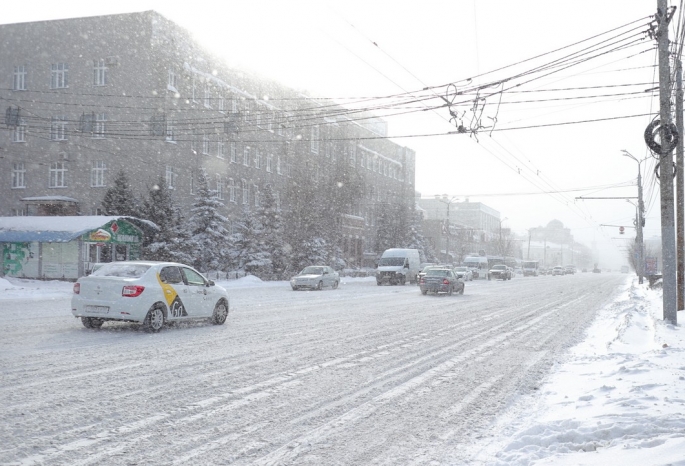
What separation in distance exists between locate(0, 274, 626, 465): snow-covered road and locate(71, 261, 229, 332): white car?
0.43 meters

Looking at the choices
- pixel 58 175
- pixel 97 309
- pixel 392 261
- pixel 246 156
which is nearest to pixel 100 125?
pixel 58 175

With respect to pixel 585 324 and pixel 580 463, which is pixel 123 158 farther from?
pixel 580 463

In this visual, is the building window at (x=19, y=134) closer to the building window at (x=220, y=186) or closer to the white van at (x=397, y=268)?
the building window at (x=220, y=186)

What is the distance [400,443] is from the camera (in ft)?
17.7

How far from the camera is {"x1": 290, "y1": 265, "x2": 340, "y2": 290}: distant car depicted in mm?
33719

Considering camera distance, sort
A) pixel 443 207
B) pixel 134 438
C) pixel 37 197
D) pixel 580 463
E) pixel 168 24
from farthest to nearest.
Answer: pixel 443 207 < pixel 168 24 < pixel 37 197 < pixel 134 438 < pixel 580 463

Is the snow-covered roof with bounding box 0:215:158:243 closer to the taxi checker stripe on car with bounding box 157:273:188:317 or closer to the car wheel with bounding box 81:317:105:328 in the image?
the car wheel with bounding box 81:317:105:328

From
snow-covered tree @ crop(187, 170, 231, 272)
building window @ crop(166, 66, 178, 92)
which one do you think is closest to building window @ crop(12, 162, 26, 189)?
building window @ crop(166, 66, 178, 92)

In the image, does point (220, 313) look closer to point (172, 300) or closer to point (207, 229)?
point (172, 300)

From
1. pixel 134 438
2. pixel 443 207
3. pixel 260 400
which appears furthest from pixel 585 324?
Answer: pixel 443 207

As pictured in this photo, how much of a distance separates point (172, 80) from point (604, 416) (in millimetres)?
46154

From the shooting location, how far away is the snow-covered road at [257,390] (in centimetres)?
509

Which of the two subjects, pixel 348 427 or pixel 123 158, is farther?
pixel 123 158

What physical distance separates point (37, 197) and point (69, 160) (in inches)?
153
